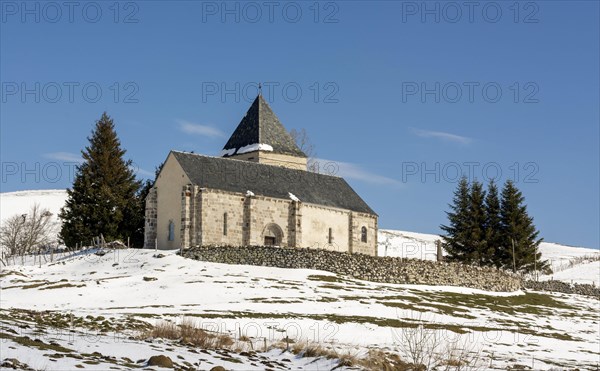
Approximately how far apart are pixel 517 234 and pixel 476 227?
4052 millimetres

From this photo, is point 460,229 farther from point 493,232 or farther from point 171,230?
point 171,230

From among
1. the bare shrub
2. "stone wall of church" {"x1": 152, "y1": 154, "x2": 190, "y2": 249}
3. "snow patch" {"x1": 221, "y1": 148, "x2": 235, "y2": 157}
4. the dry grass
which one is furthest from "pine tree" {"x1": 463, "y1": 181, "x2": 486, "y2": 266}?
the dry grass

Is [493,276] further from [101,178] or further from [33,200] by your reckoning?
[33,200]

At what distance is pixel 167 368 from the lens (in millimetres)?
17656

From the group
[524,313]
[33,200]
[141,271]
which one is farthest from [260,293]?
[33,200]

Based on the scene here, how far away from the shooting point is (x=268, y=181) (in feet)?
214

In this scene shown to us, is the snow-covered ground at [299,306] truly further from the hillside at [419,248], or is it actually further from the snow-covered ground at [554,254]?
the hillside at [419,248]

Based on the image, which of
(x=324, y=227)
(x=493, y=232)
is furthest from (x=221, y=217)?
(x=493, y=232)

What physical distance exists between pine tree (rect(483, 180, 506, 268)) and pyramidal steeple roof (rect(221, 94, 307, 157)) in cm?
1868

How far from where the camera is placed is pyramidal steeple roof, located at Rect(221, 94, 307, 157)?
71.9m

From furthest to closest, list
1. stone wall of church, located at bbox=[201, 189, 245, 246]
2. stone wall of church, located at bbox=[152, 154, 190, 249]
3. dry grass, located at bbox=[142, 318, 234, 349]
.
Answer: stone wall of church, located at bbox=[152, 154, 190, 249]
stone wall of church, located at bbox=[201, 189, 245, 246]
dry grass, located at bbox=[142, 318, 234, 349]

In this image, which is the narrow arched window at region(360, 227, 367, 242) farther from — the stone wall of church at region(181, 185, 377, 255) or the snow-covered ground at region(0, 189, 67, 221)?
the snow-covered ground at region(0, 189, 67, 221)

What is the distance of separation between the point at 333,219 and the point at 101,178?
20243mm

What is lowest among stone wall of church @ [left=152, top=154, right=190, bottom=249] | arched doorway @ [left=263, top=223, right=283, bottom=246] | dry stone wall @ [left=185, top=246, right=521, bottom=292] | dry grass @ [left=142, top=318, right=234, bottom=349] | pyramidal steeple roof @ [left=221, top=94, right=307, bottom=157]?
dry grass @ [left=142, top=318, right=234, bottom=349]
